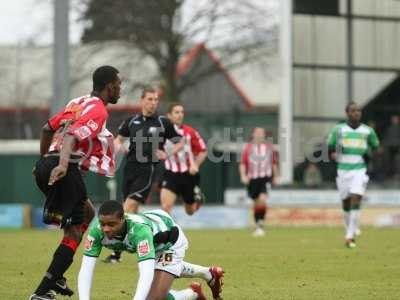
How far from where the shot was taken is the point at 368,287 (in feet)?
39.2

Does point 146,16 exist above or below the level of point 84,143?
above

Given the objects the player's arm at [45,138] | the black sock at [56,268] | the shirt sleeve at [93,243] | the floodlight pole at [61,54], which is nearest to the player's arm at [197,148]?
the floodlight pole at [61,54]

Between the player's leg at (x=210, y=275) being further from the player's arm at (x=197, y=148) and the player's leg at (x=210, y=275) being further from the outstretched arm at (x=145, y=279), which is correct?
the player's arm at (x=197, y=148)

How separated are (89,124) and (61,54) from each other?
1579 centimetres

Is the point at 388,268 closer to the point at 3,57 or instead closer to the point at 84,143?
the point at 84,143

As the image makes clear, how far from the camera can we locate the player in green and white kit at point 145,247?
29.6ft

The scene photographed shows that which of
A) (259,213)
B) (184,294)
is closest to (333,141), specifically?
(259,213)

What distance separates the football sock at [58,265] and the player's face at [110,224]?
4.41ft

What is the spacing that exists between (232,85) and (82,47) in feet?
37.9

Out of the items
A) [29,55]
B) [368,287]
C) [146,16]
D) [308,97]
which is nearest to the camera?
[368,287]

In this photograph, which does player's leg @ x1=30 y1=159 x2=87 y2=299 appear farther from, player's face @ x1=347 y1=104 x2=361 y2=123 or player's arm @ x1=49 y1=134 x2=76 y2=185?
player's face @ x1=347 y1=104 x2=361 y2=123

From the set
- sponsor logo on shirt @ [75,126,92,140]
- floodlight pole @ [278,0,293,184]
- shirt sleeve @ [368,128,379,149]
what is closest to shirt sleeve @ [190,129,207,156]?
shirt sleeve @ [368,128,379,149]

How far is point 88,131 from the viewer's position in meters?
10.5


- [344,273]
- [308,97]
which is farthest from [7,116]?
[344,273]
